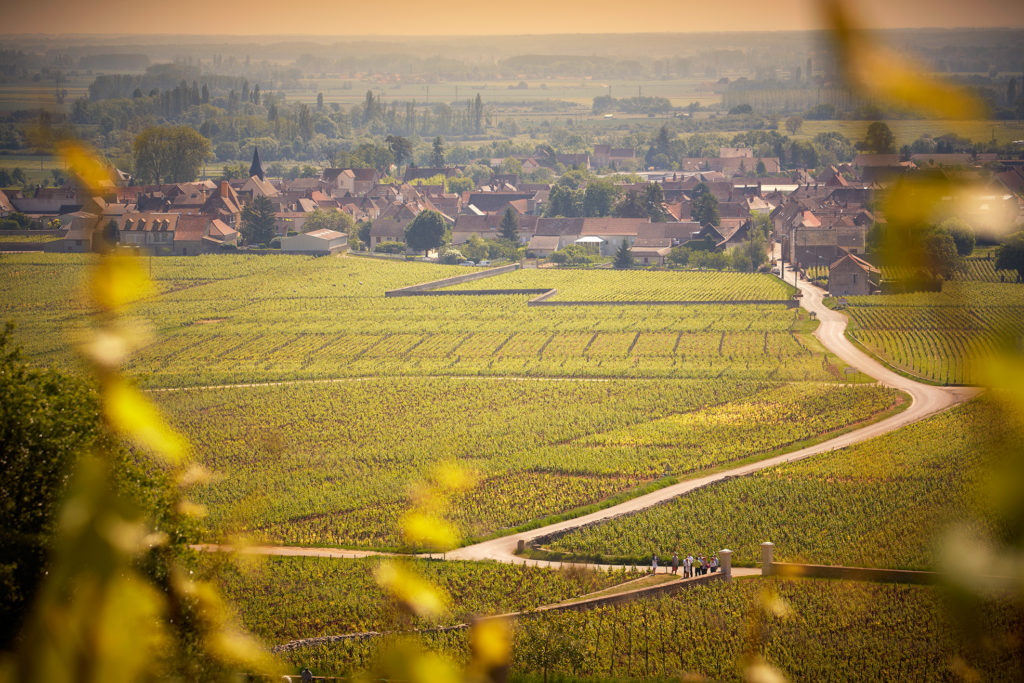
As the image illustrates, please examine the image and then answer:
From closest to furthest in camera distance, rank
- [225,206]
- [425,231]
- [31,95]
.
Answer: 1. [425,231]
2. [225,206]
3. [31,95]

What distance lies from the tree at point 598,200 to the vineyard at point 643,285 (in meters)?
8.72

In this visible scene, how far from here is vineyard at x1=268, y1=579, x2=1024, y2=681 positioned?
8828mm

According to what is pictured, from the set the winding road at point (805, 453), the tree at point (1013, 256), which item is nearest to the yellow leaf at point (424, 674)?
the winding road at point (805, 453)

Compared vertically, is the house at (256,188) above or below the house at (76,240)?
above

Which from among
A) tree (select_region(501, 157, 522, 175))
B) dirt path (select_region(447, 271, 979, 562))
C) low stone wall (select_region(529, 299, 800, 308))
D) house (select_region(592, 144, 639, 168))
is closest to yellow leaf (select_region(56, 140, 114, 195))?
dirt path (select_region(447, 271, 979, 562))

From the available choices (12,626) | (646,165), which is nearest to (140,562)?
(12,626)

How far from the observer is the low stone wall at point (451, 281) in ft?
105

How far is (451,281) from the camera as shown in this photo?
33.7m

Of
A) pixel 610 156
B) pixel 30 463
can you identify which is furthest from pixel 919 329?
pixel 610 156

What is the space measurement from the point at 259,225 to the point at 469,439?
2673cm

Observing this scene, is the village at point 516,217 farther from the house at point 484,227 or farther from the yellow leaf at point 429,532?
the yellow leaf at point 429,532

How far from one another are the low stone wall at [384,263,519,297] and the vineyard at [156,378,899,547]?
413 inches

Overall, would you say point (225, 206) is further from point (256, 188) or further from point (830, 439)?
point (830, 439)

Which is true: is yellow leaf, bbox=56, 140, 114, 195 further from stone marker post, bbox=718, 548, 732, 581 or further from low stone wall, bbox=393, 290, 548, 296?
low stone wall, bbox=393, 290, 548, 296
